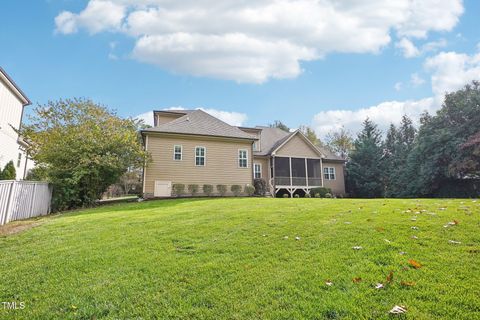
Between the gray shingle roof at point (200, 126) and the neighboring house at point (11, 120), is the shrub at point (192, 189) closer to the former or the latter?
the gray shingle roof at point (200, 126)

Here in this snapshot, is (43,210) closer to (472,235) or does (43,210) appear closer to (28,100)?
(28,100)

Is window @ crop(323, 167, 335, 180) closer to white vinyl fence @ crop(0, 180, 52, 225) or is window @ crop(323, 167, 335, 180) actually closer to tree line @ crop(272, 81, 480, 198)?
tree line @ crop(272, 81, 480, 198)

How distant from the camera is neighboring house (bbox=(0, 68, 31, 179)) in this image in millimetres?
16344

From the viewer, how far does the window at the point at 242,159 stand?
65.0ft

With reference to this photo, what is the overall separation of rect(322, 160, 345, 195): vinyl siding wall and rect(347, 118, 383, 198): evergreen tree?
7.21 ft

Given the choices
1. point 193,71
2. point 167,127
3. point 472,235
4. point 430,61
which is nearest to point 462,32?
point 430,61

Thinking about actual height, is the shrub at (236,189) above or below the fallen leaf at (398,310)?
above

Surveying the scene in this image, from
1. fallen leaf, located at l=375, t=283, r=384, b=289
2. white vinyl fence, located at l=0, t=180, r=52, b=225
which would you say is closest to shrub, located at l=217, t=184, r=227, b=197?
white vinyl fence, located at l=0, t=180, r=52, b=225

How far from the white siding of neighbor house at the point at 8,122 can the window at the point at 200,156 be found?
1157 centimetres

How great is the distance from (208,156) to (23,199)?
10.9 meters

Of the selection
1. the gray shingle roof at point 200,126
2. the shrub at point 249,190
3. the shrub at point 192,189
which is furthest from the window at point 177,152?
the shrub at point 249,190

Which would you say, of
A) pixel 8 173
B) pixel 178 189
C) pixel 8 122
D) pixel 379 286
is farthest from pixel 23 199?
pixel 379 286

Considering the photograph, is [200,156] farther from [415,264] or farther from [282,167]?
[415,264]

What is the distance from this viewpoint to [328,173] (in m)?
28.1
